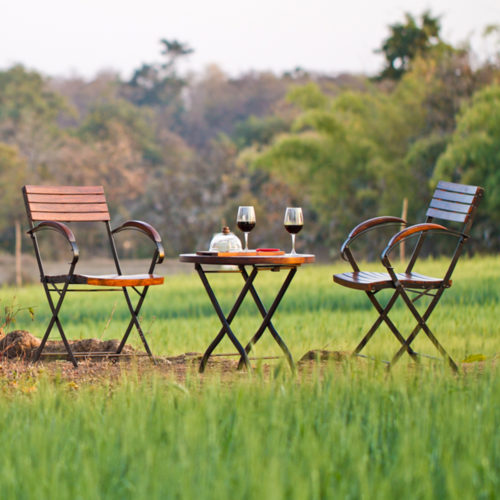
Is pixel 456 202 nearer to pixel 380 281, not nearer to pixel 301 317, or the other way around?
pixel 380 281

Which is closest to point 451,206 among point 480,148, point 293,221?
point 293,221

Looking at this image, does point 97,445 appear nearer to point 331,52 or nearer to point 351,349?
point 351,349

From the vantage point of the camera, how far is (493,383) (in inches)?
120

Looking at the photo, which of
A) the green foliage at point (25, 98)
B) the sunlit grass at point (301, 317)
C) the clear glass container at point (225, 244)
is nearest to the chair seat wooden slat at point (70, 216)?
the sunlit grass at point (301, 317)

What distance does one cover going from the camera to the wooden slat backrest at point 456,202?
397 centimetres

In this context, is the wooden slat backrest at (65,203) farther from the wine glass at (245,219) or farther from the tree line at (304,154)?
the tree line at (304,154)

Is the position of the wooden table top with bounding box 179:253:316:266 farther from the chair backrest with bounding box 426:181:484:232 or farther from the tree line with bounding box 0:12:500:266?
the tree line with bounding box 0:12:500:266

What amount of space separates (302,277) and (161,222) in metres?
14.5

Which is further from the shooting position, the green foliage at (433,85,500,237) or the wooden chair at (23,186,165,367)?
the green foliage at (433,85,500,237)

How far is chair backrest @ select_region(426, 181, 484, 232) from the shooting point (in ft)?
13.0

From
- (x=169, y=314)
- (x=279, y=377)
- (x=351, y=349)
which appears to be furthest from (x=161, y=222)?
(x=279, y=377)

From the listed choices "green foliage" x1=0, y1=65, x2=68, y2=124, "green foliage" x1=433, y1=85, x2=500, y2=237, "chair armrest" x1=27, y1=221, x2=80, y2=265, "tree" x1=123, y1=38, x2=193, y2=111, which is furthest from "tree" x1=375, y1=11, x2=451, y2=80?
"tree" x1=123, y1=38, x2=193, y2=111

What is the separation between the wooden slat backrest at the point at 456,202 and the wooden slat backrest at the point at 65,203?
5.72 ft

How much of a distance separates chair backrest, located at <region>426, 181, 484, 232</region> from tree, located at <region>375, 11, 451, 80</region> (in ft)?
51.4
